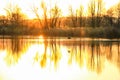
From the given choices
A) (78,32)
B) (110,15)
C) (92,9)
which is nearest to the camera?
(78,32)

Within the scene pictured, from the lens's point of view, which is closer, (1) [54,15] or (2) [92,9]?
(1) [54,15]

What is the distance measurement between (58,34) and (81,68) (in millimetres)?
19524

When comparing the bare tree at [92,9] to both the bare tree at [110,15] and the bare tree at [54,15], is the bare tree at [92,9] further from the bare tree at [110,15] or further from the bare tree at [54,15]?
the bare tree at [54,15]

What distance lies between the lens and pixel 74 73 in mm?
10039

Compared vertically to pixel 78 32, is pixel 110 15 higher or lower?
higher

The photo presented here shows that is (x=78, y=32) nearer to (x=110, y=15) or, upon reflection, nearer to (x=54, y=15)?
(x=54, y=15)

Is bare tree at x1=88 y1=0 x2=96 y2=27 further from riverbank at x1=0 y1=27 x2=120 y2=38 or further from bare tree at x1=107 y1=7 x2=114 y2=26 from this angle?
riverbank at x1=0 y1=27 x2=120 y2=38

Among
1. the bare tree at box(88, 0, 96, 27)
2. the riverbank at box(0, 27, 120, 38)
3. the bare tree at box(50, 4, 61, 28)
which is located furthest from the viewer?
the bare tree at box(88, 0, 96, 27)

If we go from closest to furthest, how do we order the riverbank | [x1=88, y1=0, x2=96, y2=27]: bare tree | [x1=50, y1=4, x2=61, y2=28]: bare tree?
the riverbank < [x1=50, y1=4, x2=61, y2=28]: bare tree < [x1=88, y1=0, x2=96, y2=27]: bare tree

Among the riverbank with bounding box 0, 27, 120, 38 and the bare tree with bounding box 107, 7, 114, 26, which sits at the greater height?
the bare tree with bounding box 107, 7, 114, 26

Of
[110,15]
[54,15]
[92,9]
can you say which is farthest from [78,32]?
[110,15]

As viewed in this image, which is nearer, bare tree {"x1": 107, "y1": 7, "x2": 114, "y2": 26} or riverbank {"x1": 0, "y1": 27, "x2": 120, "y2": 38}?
riverbank {"x1": 0, "y1": 27, "x2": 120, "y2": 38}

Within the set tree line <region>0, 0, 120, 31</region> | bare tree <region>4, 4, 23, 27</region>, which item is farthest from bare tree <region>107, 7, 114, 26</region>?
bare tree <region>4, 4, 23, 27</region>

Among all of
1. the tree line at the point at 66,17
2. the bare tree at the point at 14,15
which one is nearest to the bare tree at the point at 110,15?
the tree line at the point at 66,17
